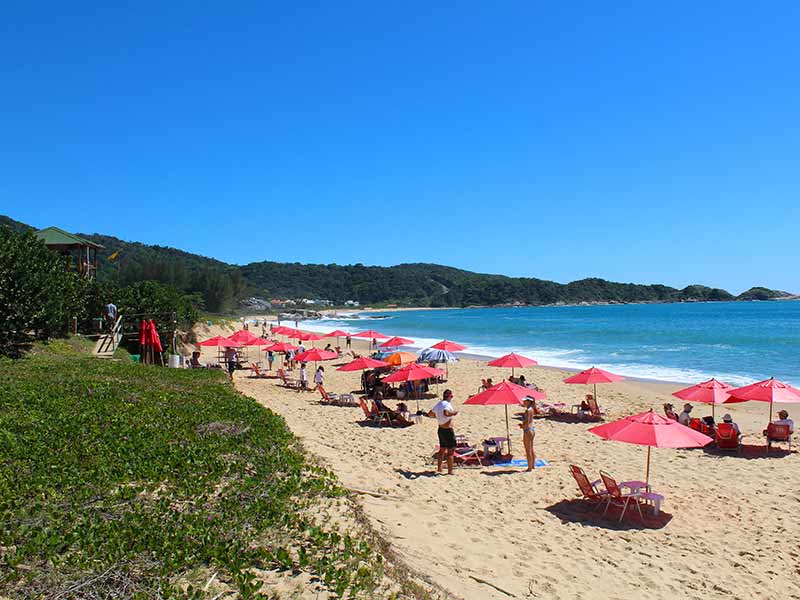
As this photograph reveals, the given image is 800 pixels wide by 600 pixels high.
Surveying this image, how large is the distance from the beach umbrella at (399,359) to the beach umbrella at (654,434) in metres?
10.1

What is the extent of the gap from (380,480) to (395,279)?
604 feet

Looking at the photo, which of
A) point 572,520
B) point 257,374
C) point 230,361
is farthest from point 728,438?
point 230,361

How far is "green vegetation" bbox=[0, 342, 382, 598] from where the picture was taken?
13.0ft

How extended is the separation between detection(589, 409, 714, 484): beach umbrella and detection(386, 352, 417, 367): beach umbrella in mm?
10144

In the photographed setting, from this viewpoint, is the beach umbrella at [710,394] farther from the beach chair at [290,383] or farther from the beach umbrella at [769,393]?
the beach chair at [290,383]

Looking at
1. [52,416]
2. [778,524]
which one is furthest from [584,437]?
[52,416]

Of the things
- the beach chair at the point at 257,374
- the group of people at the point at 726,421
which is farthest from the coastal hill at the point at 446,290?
the group of people at the point at 726,421

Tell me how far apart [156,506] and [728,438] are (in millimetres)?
10403

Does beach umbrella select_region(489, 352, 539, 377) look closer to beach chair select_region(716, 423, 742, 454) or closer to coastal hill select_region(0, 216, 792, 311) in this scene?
beach chair select_region(716, 423, 742, 454)

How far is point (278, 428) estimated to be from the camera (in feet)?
29.6

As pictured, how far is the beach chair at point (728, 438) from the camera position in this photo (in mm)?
11031

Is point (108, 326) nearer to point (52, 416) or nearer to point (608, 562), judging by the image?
point (52, 416)

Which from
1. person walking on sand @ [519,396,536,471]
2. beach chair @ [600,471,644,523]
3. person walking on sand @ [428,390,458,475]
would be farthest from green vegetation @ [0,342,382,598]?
beach chair @ [600,471,644,523]

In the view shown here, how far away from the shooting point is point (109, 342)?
803 inches
